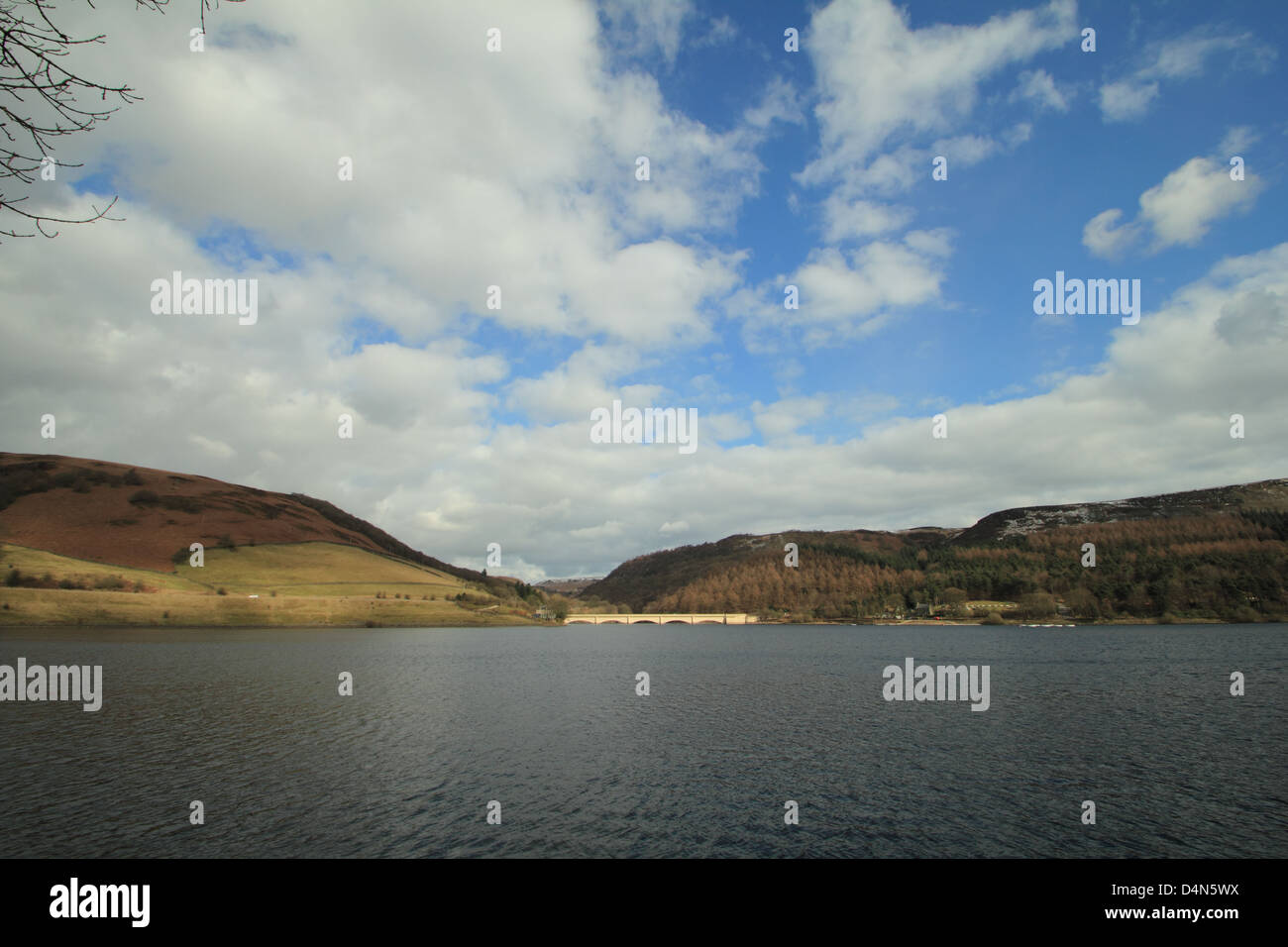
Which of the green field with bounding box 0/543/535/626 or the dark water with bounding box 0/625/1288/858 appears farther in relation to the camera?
the green field with bounding box 0/543/535/626

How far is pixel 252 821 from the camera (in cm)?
2578

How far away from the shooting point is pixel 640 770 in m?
34.3

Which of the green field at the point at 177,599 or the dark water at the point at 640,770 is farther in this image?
the green field at the point at 177,599

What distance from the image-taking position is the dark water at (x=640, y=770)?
24141mm

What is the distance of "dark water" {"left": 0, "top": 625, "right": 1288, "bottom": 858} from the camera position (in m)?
24.1

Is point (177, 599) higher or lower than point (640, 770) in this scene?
lower

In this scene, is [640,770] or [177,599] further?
[177,599]
